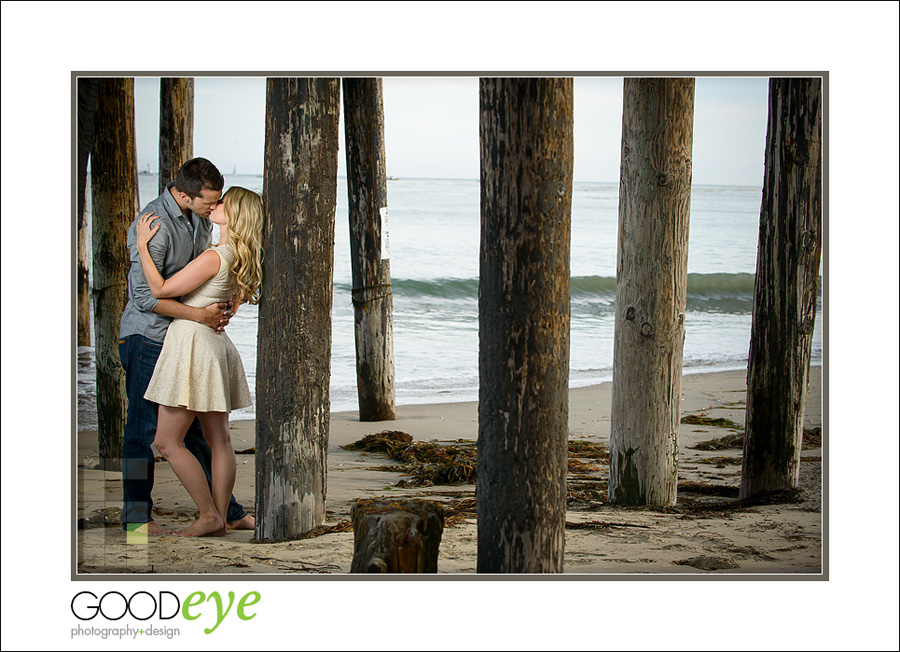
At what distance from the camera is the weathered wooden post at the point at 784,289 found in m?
4.15

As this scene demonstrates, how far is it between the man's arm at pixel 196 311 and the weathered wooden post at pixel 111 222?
3.96 ft

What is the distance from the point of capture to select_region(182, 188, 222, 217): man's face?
3.75 m

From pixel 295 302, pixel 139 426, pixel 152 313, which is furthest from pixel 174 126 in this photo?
pixel 295 302

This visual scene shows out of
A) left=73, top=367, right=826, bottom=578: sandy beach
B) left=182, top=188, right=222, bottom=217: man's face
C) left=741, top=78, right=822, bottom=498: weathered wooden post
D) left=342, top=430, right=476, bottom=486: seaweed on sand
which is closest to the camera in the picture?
left=73, top=367, right=826, bottom=578: sandy beach

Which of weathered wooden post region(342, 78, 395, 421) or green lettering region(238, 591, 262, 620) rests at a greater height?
weathered wooden post region(342, 78, 395, 421)

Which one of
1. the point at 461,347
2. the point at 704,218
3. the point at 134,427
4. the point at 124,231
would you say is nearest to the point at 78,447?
the point at 134,427

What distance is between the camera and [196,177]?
3.72 meters

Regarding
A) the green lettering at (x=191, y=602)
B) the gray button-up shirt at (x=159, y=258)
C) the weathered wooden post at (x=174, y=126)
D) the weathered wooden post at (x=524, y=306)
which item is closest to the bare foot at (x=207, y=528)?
the green lettering at (x=191, y=602)

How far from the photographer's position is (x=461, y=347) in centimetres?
1143

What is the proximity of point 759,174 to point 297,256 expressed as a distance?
15.1 metres

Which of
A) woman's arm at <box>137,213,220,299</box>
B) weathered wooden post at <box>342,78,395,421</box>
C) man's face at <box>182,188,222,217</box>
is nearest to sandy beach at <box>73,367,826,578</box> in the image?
woman's arm at <box>137,213,220,299</box>

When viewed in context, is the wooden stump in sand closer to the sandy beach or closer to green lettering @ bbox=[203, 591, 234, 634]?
the sandy beach

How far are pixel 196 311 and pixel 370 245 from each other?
310cm
